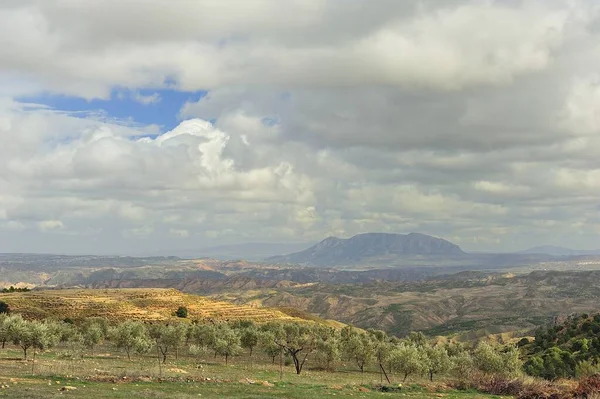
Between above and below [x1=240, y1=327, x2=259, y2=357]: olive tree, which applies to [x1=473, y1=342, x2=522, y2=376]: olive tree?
above

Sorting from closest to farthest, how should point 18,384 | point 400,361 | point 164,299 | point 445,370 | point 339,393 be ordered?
point 18,384, point 339,393, point 400,361, point 445,370, point 164,299

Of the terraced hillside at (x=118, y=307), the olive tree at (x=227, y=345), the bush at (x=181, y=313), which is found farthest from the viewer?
the bush at (x=181, y=313)

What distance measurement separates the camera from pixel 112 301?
171 m

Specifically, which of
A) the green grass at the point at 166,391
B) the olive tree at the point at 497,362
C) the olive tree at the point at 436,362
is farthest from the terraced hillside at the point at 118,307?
the green grass at the point at 166,391

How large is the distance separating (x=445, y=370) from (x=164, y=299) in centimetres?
13121

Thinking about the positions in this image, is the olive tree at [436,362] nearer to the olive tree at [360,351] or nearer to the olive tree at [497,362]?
the olive tree at [497,362]

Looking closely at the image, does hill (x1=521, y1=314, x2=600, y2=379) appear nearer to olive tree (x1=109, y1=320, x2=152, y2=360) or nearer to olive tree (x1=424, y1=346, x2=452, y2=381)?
olive tree (x1=424, y1=346, x2=452, y2=381)

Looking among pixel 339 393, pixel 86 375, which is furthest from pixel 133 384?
pixel 339 393

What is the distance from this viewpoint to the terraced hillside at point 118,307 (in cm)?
14750

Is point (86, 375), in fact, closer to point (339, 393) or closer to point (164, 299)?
point (339, 393)

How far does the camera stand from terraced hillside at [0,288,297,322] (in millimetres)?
147500

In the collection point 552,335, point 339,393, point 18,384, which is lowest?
point 552,335

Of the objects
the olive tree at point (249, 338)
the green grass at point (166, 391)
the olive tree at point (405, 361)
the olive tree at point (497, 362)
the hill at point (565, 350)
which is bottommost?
the hill at point (565, 350)

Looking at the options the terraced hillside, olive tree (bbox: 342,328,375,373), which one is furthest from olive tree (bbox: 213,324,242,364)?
the terraced hillside
